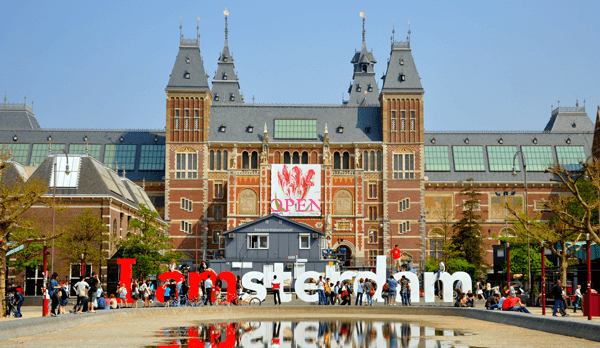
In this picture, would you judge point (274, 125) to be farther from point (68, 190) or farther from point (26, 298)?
point (26, 298)

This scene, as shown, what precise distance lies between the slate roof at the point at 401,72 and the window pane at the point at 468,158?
11.0 m

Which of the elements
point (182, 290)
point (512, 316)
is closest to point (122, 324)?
point (182, 290)

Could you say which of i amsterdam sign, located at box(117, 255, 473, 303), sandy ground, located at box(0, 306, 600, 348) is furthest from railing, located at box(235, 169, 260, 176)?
sandy ground, located at box(0, 306, 600, 348)

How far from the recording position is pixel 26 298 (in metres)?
41.6

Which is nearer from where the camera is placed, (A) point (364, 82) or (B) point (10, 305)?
(B) point (10, 305)

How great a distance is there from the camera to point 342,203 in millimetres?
78250

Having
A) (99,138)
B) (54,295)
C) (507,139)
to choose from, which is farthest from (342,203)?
(54,295)

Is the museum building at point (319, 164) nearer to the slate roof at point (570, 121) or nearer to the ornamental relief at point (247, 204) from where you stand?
the ornamental relief at point (247, 204)

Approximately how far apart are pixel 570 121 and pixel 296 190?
128ft

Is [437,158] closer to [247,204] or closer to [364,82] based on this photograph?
[364,82]

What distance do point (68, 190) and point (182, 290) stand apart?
2238 centimetres

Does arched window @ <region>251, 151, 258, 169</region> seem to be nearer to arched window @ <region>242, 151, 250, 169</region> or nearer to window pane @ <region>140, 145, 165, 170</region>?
arched window @ <region>242, 151, 250, 169</region>

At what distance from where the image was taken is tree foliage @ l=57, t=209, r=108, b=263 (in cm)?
4947

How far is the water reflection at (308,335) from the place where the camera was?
1888cm
